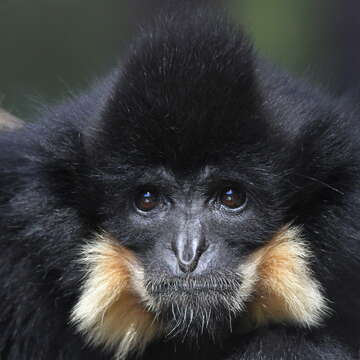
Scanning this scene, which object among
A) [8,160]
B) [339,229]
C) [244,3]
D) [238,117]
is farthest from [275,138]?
[244,3]

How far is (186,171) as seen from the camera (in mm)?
4441

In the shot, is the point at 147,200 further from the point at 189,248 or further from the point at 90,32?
the point at 90,32

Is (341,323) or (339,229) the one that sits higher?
(339,229)

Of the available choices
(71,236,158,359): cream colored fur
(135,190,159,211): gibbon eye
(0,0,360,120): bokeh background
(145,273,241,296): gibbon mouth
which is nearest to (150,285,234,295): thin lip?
(145,273,241,296): gibbon mouth

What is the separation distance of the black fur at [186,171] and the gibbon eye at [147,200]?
6 cm

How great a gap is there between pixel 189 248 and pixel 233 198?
0.38m

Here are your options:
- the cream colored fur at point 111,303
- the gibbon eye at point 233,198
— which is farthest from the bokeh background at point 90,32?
the gibbon eye at point 233,198

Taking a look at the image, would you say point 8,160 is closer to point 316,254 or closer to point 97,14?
point 316,254

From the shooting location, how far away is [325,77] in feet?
19.7

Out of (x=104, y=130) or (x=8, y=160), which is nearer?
(x=104, y=130)

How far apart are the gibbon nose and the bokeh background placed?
5703mm

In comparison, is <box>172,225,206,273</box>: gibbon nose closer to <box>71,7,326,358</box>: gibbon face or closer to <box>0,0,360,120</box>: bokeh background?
<box>71,7,326,358</box>: gibbon face

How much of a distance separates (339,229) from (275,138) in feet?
1.91

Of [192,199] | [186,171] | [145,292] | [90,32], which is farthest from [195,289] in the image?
[90,32]
